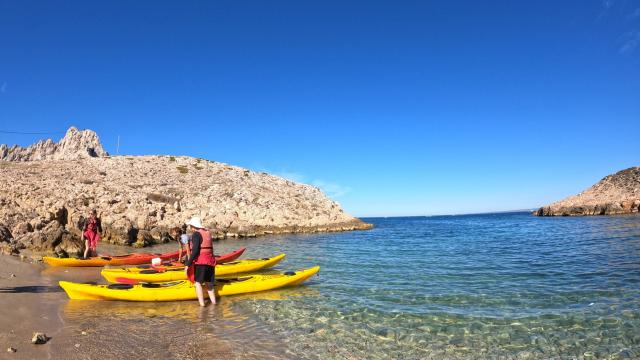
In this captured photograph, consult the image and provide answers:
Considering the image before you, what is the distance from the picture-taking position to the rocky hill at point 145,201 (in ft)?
97.5

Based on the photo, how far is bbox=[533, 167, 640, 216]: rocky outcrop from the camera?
69.8 meters

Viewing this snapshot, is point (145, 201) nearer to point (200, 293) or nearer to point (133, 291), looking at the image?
point (133, 291)

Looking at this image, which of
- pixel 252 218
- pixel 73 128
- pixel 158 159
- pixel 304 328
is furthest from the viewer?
pixel 73 128

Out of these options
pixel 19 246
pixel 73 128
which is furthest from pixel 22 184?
pixel 73 128

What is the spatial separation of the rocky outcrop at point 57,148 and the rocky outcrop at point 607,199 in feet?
389

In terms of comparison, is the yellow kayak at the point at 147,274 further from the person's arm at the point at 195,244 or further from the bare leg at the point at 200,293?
the person's arm at the point at 195,244

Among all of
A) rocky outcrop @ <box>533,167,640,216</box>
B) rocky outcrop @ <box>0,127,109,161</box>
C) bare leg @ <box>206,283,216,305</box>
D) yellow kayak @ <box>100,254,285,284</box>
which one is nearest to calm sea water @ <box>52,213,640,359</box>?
bare leg @ <box>206,283,216,305</box>

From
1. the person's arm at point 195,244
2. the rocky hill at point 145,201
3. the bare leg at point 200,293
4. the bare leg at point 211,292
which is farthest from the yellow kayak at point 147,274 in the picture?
the rocky hill at point 145,201

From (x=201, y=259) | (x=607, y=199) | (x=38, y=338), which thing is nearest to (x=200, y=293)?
(x=201, y=259)

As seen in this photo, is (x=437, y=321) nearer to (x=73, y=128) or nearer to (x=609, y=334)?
(x=609, y=334)

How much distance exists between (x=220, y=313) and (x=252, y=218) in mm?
35945

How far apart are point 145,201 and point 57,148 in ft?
333

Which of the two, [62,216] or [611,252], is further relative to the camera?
[62,216]

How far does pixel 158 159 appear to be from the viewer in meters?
65.1
